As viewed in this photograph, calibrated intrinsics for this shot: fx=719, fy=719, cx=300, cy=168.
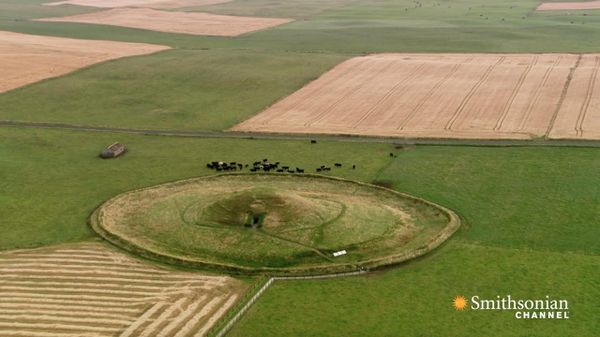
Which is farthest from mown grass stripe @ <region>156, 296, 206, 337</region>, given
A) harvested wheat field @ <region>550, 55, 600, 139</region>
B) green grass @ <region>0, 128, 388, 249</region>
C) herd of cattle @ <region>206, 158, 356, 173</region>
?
harvested wheat field @ <region>550, 55, 600, 139</region>

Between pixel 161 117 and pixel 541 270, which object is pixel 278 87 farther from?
pixel 541 270

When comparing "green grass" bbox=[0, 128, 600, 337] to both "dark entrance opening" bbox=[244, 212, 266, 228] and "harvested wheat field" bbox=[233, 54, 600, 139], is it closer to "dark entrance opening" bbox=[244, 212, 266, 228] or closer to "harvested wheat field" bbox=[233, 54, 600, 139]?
"harvested wheat field" bbox=[233, 54, 600, 139]

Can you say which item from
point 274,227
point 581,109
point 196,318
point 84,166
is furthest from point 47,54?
point 196,318

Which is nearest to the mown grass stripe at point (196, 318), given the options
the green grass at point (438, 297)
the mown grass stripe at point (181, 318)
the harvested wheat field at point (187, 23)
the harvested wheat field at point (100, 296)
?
the harvested wheat field at point (100, 296)

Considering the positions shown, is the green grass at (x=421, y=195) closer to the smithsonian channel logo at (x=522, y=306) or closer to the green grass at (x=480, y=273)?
the green grass at (x=480, y=273)

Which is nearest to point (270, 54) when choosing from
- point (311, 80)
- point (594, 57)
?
point (311, 80)

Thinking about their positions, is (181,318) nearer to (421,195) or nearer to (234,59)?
(421,195)

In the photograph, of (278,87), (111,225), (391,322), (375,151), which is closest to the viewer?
(391,322)
